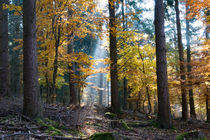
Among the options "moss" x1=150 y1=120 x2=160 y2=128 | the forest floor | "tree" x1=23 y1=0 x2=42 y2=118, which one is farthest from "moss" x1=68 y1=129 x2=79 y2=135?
"moss" x1=150 y1=120 x2=160 y2=128

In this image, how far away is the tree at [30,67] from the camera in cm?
501

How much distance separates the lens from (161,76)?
7.79m

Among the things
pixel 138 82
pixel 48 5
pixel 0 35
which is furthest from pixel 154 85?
pixel 0 35

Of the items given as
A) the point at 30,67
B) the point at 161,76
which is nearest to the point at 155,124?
the point at 161,76

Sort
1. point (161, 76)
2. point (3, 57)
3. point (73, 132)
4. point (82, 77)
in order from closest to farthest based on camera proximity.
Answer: point (73, 132) → point (161, 76) → point (3, 57) → point (82, 77)

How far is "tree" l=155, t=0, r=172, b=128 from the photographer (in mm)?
7664

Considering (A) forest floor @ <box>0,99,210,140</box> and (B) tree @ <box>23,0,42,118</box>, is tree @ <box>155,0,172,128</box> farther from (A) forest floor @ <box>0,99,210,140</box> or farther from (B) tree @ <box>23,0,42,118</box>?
(B) tree @ <box>23,0,42,118</box>

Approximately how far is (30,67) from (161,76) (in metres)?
5.41

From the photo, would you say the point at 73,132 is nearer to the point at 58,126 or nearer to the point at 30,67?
the point at 58,126

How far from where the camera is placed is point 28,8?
521 cm

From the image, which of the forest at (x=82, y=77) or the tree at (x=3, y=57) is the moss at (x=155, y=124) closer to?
the forest at (x=82, y=77)

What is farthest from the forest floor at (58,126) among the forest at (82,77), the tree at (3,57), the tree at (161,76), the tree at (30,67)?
the tree at (3,57)

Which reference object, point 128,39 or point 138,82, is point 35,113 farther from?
point 138,82

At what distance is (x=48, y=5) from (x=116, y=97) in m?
5.93
